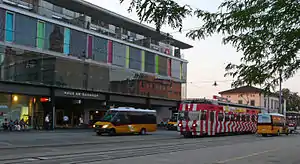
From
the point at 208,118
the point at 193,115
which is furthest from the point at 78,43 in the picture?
the point at 208,118

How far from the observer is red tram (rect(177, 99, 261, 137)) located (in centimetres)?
3344

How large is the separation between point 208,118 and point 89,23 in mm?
19482

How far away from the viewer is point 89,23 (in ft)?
149

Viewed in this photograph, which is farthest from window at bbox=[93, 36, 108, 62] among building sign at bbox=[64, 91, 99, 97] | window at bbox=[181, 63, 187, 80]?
window at bbox=[181, 63, 187, 80]

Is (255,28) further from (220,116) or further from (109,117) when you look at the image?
(220,116)

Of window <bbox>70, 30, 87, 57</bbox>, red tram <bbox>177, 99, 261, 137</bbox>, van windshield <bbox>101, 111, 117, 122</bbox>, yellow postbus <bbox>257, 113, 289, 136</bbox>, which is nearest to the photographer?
van windshield <bbox>101, 111, 117, 122</bbox>

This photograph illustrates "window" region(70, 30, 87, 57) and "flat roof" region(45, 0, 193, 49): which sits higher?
"flat roof" region(45, 0, 193, 49)

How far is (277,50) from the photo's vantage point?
7312 mm

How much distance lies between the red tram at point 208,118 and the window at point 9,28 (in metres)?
16.9

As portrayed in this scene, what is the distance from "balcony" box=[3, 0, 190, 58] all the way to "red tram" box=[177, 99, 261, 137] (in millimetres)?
10677

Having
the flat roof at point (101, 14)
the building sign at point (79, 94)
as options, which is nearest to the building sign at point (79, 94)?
the building sign at point (79, 94)

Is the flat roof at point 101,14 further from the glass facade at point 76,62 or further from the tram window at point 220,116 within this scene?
the tram window at point 220,116

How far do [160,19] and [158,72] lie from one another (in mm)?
49259

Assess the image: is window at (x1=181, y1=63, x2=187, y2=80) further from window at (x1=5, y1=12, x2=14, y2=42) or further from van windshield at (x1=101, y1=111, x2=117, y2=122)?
window at (x1=5, y1=12, x2=14, y2=42)
